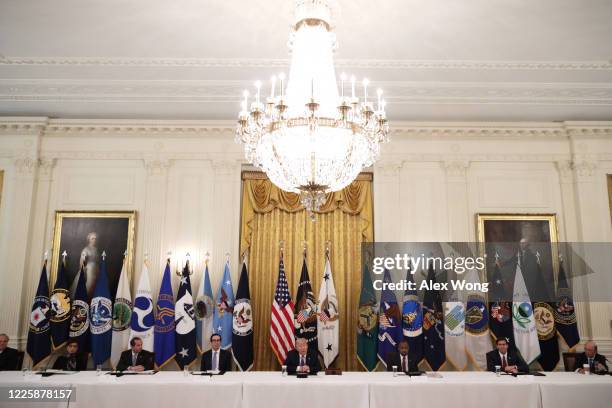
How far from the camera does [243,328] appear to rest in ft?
26.1

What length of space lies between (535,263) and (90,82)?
7922 mm

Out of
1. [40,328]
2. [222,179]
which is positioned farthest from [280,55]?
[40,328]

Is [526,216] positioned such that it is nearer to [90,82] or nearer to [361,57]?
[361,57]

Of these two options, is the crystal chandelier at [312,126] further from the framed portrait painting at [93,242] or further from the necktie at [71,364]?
the necktie at [71,364]

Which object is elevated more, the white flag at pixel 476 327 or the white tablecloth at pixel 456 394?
the white flag at pixel 476 327

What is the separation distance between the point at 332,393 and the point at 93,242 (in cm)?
517

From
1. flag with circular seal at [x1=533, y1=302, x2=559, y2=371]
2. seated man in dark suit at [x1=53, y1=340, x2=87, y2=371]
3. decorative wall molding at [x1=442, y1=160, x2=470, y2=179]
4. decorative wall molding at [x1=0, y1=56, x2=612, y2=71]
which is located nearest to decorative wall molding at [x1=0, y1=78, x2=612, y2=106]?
decorative wall molding at [x1=0, y1=56, x2=612, y2=71]

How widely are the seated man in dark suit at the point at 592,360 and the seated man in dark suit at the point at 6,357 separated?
8272 millimetres

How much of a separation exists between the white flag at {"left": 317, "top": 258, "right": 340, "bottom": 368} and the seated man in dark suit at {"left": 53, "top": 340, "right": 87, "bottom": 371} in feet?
12.4

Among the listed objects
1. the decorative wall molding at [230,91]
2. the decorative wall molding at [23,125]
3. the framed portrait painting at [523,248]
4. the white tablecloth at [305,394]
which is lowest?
the white tablecloth at [305,394]

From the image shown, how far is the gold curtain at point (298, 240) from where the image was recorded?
28.0 feet

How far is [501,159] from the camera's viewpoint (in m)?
8.95

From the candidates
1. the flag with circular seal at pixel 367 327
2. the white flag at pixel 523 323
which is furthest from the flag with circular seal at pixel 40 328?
the white flag at pixel 523 323

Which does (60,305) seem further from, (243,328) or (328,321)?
(328,321)
